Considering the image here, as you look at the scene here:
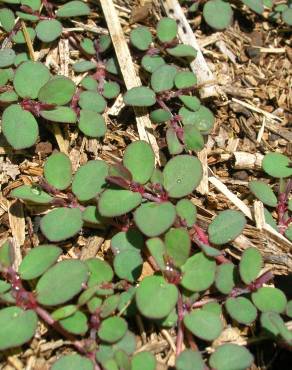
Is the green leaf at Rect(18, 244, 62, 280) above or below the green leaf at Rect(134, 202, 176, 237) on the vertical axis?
below

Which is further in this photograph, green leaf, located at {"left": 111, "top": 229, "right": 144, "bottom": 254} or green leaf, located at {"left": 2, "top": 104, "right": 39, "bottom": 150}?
green leaf, located at {"left": 2, "top": 104, "right": 39, "bottom": 150}

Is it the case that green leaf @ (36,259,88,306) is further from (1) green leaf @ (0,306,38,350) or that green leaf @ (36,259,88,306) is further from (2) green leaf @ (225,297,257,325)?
(2) green leaf @ (225,297,257,325)

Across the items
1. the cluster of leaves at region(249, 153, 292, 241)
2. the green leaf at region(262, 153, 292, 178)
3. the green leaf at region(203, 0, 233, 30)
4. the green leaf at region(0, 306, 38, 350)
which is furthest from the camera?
the green leaf at region(203, 0, 233, 30)

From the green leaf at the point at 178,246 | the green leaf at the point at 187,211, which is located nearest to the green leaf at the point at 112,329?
the green leaf at the point at 178,246

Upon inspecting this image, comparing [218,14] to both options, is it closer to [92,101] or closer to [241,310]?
[92,101]

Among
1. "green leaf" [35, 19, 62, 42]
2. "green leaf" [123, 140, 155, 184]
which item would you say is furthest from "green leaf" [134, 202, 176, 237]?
"green leaf" [35, 19, 62, 42]

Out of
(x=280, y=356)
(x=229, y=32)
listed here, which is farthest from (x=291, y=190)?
(x=229, y=32)

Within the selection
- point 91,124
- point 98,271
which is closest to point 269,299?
point 98,271
